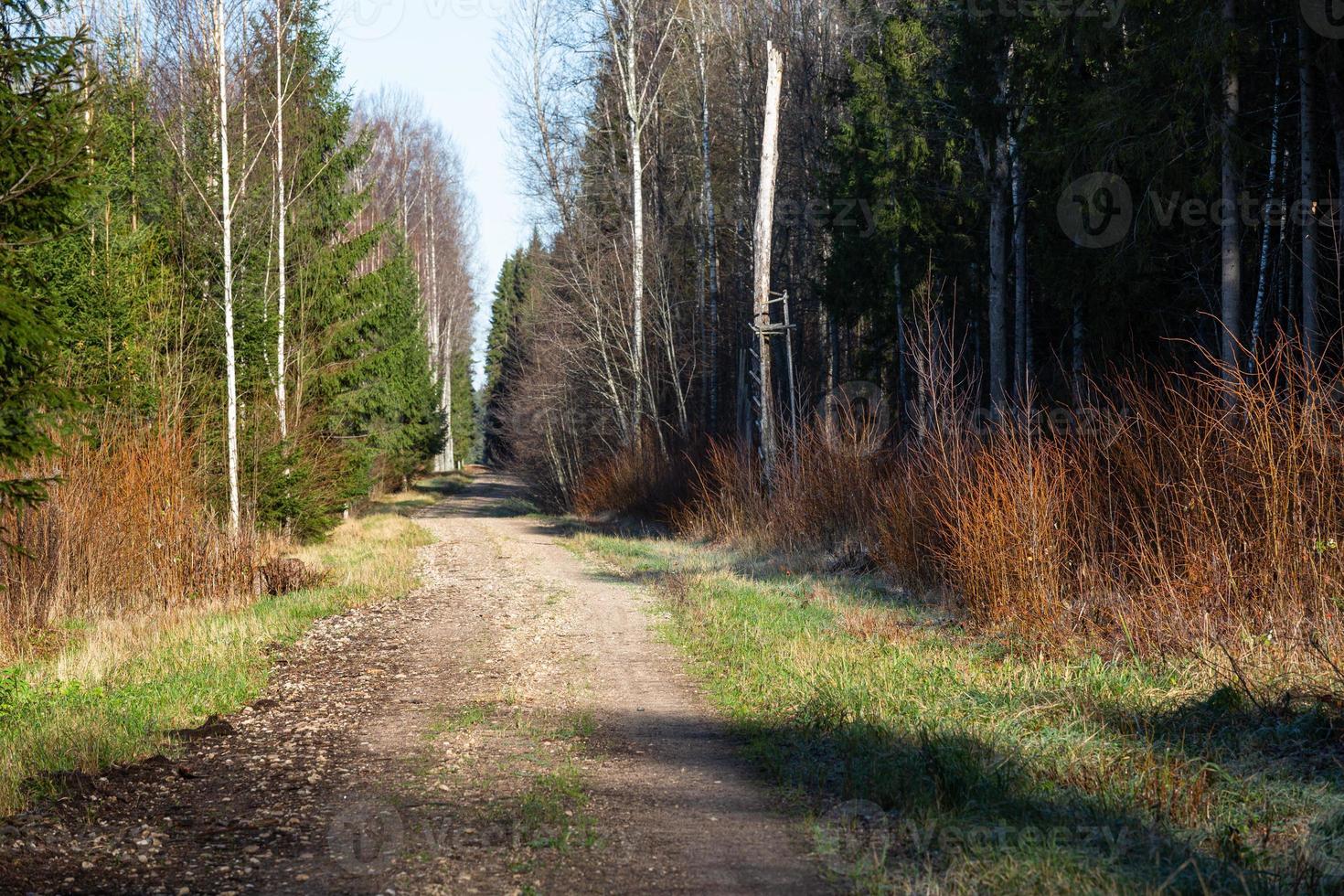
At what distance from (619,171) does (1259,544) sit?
24864mm

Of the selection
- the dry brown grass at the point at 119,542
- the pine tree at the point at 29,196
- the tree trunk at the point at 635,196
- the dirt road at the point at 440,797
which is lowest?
the dirt road at the point at 440,797

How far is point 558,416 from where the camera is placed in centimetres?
3331

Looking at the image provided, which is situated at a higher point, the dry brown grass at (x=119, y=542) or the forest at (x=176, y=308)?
the forest at (x=176, y=308)

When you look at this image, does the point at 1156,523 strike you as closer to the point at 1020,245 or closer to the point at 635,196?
the point at 1020,245

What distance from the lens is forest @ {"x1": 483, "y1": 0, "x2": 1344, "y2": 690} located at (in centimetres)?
755

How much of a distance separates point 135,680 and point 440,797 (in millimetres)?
3912

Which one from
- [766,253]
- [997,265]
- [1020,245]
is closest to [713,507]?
[766,253]

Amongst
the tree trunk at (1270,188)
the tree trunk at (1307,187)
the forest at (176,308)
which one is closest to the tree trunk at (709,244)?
the forest at (176,308)

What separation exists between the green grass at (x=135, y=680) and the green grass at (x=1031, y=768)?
353 centimetres

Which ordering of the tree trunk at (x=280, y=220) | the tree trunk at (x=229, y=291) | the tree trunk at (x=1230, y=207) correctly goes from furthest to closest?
the tree trunk at (x=280, y=220)
the tree trunk at (x=229, y=291)
the tree trunk at (x=1230, y=207)

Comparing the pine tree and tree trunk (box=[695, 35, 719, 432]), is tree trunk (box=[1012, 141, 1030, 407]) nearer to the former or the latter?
tree trunk (box=[695, 35, 719, 432])

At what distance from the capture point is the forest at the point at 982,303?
7.55 meters

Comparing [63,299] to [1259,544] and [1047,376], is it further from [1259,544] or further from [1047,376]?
[1047,376]

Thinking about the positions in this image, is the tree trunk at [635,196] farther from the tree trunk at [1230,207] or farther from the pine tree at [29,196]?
the pine tree at [29,196]
